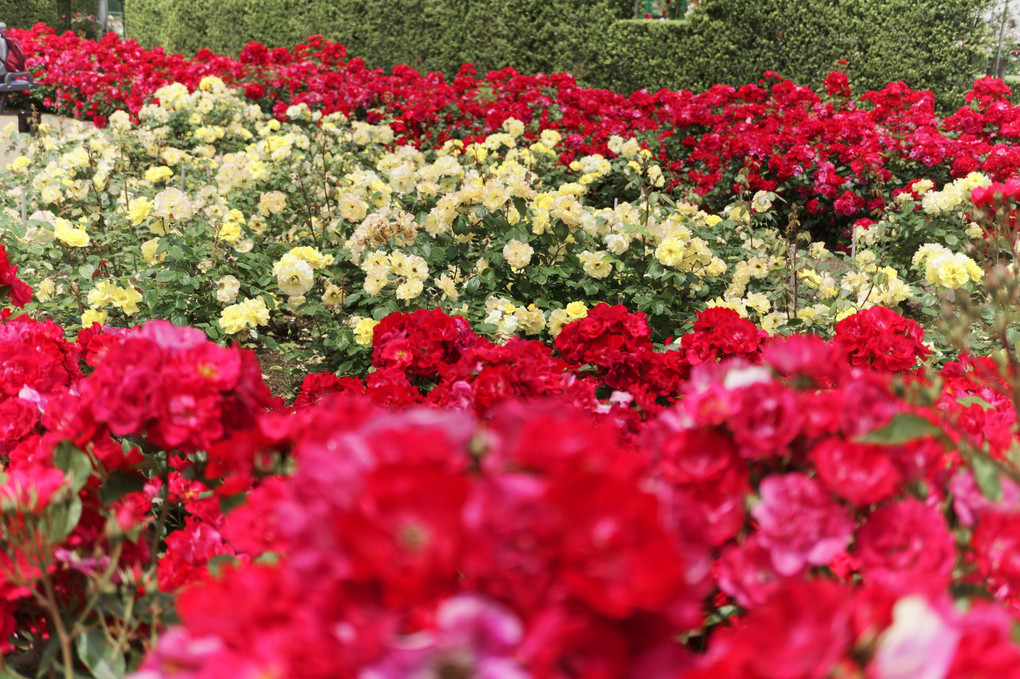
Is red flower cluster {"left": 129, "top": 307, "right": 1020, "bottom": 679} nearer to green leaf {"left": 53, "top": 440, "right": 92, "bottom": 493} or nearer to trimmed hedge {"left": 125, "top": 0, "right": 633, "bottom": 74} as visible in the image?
green leaf {"left": 53, "top": 440, "right": 92, "bottom": 493}

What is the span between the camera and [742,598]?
716mm

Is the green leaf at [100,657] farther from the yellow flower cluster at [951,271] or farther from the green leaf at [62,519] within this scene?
the yellow flower cluster at [951,271]

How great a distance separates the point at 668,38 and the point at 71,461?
30.8 ft

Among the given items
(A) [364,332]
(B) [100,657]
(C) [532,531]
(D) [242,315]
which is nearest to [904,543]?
(C) [532,531]

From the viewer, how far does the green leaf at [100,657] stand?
0.86m

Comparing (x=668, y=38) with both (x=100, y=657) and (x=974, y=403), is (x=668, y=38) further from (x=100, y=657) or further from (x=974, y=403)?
(x=100, y=657)

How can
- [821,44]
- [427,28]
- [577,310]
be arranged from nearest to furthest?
[577,310] → [821,44] → [427,28]

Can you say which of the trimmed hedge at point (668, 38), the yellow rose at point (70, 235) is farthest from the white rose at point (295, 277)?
the trimmed hedge at point (668, 38)

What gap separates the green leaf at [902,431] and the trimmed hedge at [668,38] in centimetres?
809

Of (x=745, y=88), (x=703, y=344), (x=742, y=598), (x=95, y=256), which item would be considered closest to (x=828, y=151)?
(x=745, y=88)

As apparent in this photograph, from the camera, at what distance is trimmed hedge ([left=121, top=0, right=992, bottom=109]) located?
802 cm

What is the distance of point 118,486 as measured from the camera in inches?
37.6

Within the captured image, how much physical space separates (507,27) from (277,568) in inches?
428

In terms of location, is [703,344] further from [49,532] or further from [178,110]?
[178,110]
